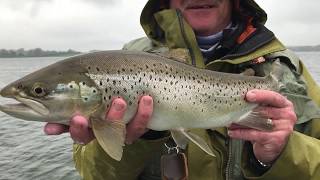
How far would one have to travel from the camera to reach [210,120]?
127 inches

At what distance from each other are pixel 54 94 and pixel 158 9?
221 centimetres

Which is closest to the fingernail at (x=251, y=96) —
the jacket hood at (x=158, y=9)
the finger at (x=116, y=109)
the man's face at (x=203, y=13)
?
the finger at (x=116, y=109)

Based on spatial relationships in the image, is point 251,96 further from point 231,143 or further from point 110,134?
point 110,134

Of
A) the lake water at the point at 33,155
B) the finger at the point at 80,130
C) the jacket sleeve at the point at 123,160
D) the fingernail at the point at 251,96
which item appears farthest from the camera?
the lake water at the point at 33,155

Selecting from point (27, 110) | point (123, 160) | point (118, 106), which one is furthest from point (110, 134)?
point (123, 160)

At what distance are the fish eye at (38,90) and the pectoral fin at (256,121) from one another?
143cm

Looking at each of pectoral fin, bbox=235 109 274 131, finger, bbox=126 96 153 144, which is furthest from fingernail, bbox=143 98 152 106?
pectoral fin, bbox=235 109 274 131

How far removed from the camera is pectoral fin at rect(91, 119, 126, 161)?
9.63 ft

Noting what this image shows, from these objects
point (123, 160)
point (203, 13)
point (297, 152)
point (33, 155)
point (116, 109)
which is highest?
point (203, 13)

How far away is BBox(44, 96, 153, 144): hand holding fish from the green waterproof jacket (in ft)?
1.54

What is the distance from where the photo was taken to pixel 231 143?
3.75 metres

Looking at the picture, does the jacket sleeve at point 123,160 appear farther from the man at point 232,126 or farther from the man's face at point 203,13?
the man's face at point 203,13

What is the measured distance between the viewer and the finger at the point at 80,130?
9.60 ft

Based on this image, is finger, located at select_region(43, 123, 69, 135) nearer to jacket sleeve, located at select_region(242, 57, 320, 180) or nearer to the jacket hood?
jacket sleeve, located at select_region(242, 57, 320, 180)
